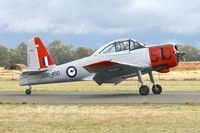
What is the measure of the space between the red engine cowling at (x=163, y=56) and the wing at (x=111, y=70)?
66 centimetres

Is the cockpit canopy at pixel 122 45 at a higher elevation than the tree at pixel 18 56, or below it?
below

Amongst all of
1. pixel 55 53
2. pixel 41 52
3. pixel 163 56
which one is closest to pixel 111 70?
pixel 163 56

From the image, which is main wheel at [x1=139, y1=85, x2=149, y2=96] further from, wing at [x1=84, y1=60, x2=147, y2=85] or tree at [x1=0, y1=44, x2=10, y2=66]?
tree at [x1=0, y1=44, x2=10, y2=66]

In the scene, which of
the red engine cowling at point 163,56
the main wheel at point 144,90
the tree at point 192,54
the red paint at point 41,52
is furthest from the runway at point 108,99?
the tree at point 192,54

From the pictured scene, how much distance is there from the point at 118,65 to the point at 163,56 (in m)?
2.47

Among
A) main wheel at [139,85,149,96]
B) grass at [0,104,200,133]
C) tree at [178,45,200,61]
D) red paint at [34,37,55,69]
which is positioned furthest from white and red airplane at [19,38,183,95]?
tree at [178,45,200,61]

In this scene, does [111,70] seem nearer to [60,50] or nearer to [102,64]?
[102,64]

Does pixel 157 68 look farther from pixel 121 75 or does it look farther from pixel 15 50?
pixel 15 50

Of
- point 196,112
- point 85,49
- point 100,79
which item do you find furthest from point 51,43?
point 196,112

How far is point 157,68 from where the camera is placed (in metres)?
25.3

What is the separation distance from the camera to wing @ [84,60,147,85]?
24.3 m

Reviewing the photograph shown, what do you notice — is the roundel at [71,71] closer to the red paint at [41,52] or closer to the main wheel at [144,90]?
the red paint at [41,52]

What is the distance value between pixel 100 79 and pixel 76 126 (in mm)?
13994

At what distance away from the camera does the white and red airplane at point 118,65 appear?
24688 mm
